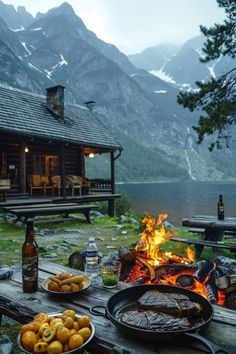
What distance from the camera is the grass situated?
26.6 feet

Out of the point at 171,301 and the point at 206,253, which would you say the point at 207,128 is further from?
the point at 171,301

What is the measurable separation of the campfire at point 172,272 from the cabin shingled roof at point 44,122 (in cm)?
1151

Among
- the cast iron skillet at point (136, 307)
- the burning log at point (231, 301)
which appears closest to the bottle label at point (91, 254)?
the cast iron skillet at point (136, 307)

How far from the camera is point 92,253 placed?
3885 mm

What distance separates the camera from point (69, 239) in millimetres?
10234

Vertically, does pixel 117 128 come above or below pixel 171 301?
above

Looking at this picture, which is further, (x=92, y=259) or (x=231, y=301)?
(x=92, y=259)

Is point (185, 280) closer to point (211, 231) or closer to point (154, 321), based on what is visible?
point (154, 321)

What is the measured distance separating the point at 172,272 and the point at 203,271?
409 millimetres

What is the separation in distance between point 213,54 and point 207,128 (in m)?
2.67

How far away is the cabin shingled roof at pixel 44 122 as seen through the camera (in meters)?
15.8

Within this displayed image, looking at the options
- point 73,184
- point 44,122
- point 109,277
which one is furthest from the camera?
point 73,184

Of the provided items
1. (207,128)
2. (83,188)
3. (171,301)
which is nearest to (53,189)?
(83,188)

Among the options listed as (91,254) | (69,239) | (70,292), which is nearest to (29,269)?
(70,292)
